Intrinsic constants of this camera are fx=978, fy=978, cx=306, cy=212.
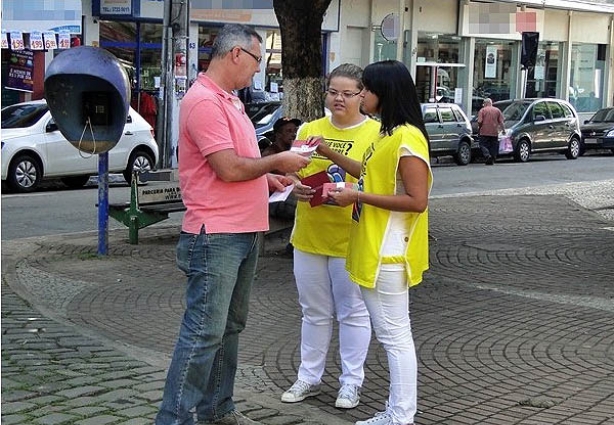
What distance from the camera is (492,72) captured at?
36.9m

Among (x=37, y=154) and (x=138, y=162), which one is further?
(x=138, y=162)

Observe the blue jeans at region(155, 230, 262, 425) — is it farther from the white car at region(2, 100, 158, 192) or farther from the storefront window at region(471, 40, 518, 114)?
the storefront window at region(471, 40, 518, 114)

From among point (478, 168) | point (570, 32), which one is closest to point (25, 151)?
point (478, 168)

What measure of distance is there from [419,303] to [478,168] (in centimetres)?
1749

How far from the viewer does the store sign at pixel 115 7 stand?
2384 centimetres

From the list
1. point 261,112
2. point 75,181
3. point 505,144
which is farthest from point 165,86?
point 505,144

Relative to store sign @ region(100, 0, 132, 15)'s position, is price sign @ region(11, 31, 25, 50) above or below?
below

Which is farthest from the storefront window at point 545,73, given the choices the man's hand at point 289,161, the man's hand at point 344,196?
the man's hand at point 289,161

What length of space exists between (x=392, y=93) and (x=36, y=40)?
61.7 ft

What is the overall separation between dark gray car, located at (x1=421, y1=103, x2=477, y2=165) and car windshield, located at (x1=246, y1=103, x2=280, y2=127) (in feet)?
16.3

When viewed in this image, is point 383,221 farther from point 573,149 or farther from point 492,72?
point 492,72

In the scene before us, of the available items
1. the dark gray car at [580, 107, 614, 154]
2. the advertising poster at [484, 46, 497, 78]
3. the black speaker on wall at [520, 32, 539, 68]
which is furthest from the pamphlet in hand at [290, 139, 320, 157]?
the advertising poster at [484, 46, 497, 78]

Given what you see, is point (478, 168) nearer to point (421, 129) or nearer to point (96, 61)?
point (96, 61)

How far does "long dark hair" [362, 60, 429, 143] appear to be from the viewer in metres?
4.85
